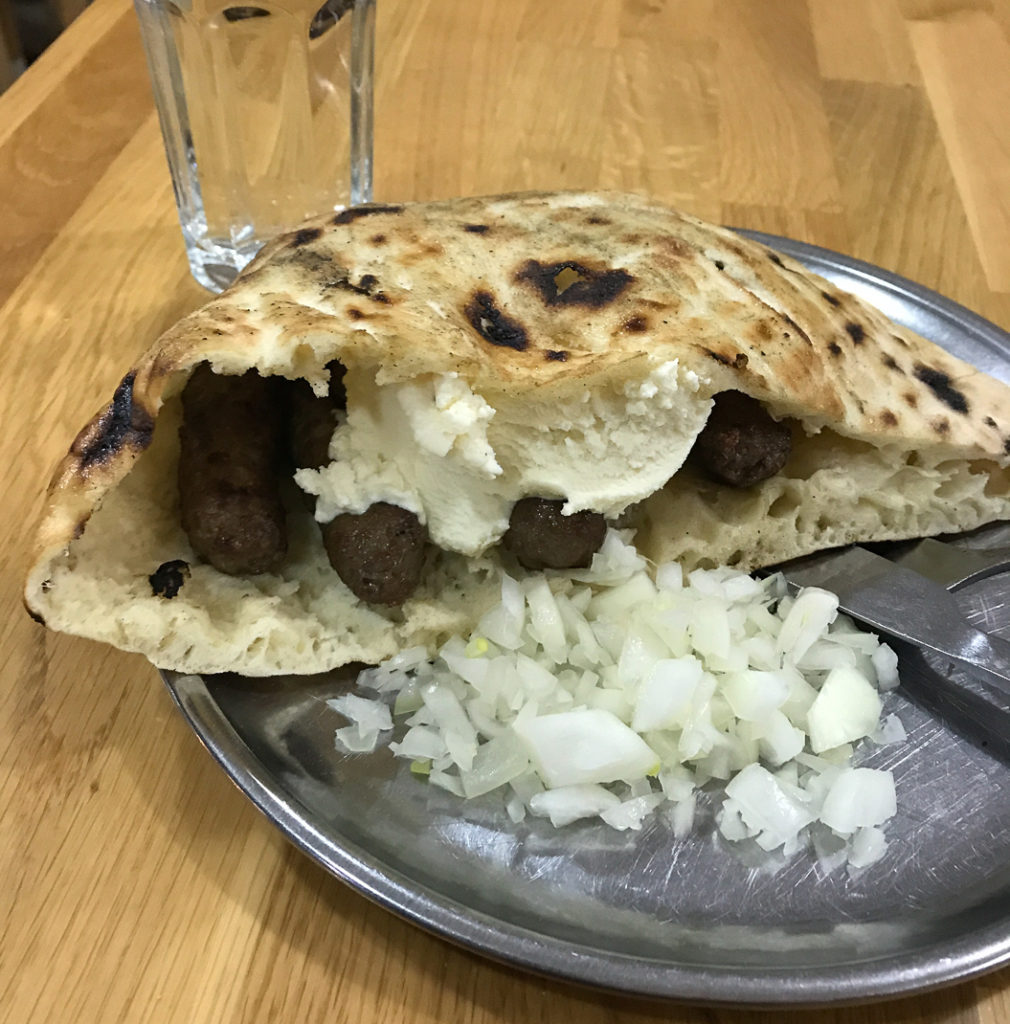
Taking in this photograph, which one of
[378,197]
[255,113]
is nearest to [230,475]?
[255,113]

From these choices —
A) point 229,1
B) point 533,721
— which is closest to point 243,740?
point 533,721

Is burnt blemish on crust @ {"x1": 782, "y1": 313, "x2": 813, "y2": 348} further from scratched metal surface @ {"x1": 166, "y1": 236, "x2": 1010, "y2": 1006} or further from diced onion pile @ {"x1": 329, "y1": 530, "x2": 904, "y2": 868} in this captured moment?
scratched metal surface @ {"x1": 166, "y1": 236, "x2": 1010, "y2": 1006}

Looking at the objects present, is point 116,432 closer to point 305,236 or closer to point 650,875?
point 305,236

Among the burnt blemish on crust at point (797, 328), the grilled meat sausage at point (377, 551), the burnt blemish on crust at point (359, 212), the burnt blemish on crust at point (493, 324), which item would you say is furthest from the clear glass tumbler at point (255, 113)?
the burnt blemish on crust at point (797, 328)

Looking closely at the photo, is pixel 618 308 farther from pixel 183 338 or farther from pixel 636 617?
pixel 183 338

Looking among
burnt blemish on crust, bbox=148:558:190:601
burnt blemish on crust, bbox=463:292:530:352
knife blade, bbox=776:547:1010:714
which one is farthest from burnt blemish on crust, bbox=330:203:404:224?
knife blade, bbox=776:547:1010:714
